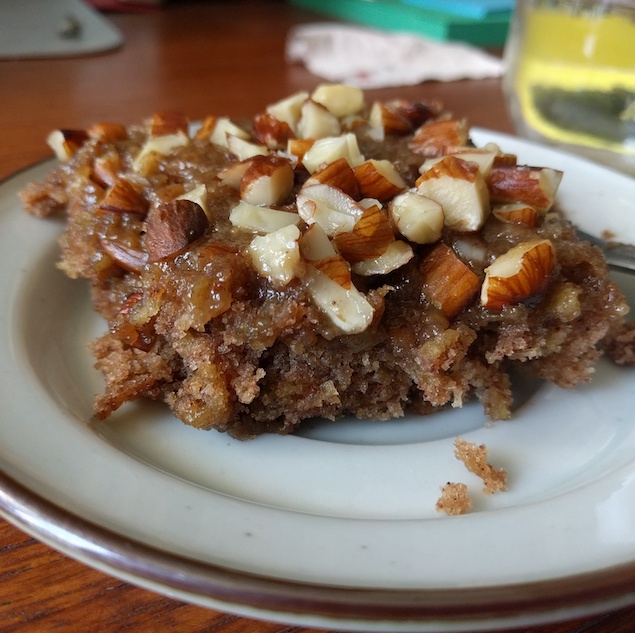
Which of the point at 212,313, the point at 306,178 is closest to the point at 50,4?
the point at 306,178

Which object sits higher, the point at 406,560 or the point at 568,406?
the point at 406,560

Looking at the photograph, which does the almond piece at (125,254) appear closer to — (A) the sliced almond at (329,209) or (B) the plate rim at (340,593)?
(A) the sliced almond at (329,209)

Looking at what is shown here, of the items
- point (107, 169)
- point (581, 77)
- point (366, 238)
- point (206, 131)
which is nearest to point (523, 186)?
point (366, 238)

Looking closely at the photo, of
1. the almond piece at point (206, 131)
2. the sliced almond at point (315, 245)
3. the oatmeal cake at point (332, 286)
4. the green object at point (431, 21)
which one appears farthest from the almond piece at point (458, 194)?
the green object at point (431, 21)

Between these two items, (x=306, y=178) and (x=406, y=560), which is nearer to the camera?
(x=406, y=560)

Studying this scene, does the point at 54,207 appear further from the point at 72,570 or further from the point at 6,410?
the point at 72,570

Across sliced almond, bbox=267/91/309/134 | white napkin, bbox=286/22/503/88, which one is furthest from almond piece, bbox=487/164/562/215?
white napkin, bbox=286/22/503/88

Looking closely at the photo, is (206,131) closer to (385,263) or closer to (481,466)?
(385,263)
